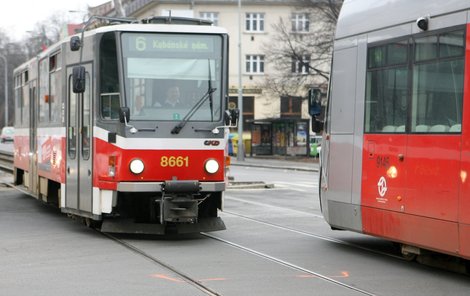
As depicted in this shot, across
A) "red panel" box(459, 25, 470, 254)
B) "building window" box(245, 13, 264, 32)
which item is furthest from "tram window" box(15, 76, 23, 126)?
"building window" box(245, 13, 264, 32)

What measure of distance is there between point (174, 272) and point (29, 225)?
224 inches

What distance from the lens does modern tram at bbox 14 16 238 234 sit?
11.8m

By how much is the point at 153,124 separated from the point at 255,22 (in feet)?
Result: 190

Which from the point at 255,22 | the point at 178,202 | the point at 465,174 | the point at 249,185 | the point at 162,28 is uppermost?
the point at 255,22

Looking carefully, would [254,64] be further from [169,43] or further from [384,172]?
[384,172]

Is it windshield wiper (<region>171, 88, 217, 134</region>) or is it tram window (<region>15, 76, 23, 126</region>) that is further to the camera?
tram window (<region>15, 76, 23, 126</region>)

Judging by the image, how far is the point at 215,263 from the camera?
1005cm

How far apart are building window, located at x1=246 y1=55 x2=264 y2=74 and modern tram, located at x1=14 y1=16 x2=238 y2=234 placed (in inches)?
2207

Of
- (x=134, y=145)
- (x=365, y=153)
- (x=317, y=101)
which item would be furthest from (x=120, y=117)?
(x=365, y=153)

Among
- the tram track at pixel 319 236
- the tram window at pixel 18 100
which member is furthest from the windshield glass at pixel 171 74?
the tram window at pixel 18 100

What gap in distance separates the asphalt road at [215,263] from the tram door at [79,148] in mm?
558

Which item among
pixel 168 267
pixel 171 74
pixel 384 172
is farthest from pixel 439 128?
pixel 171 74

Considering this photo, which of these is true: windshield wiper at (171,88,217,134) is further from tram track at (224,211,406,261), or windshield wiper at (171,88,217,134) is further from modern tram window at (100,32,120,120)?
tram track at (224,211,406,261)

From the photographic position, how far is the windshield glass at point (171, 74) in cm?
1194
